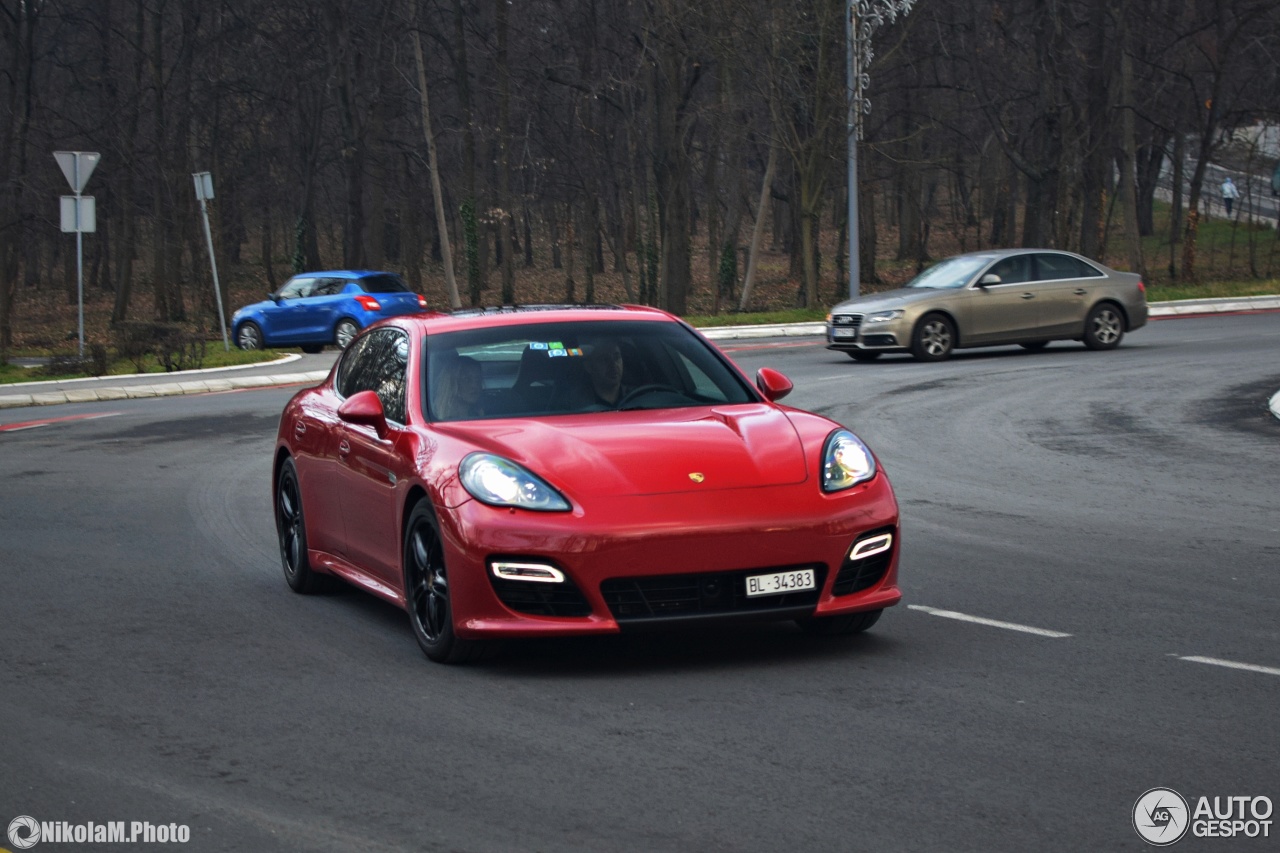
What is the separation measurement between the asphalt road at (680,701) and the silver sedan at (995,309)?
40.8 feet

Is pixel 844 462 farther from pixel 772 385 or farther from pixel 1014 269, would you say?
pixel 1014 269

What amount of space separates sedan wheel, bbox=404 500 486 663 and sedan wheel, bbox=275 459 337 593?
167 centimetres

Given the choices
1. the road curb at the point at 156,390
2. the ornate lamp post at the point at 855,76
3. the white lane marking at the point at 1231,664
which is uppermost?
the ornate lamp post at the point at 855,76

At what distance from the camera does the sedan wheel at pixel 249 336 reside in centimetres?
3544

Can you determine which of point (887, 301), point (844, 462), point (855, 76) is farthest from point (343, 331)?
point (844, 462)

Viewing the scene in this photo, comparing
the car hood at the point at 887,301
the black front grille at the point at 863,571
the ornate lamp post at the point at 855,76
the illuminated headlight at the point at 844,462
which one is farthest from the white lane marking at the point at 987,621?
the ornate lamp post at the point at 855,76

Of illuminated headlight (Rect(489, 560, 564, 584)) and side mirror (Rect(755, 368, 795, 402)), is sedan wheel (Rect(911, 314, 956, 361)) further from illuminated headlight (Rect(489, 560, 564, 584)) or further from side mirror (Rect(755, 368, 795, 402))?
illuminated headlight (Rect(489, 560, 564, 584))

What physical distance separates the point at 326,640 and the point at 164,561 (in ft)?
9.09

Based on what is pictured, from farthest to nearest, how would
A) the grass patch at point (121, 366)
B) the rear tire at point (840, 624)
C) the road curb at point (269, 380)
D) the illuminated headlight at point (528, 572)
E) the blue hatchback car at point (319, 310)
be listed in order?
the blue hatchback car at point (319, 310) → the grass patch at point (121, 366) → the road curb at point (269, 380) → the rear tire at point (840, 624) → the illuminated headlight at point (528, 572)

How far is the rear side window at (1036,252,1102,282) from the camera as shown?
25294 millimetres

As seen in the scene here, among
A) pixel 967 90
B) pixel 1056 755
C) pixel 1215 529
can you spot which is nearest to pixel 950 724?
pixel 1056 755

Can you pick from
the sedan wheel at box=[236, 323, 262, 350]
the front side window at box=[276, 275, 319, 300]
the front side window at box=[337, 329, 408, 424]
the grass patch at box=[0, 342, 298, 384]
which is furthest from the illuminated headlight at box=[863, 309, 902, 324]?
the front side window at box=[337, 329, 408, 424]

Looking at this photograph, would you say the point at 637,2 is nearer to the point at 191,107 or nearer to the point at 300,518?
the point at 191,107

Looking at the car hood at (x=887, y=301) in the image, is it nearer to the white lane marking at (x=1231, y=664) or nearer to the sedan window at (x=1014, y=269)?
the sedan window at (x=1014, y=269)
